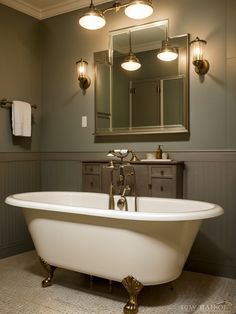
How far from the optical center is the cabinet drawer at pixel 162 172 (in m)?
2.76

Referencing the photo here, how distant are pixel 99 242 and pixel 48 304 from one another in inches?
22.2

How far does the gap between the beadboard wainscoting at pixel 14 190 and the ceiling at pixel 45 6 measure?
60.0 inches

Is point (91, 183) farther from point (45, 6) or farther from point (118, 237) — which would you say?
point (45, 6)

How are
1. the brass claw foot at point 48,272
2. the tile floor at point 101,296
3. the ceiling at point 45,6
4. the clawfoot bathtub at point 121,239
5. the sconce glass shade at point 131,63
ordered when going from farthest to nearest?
1. the ceiling at point 45,6
2. the sconce glass shade at point 131,63
3. the brass claw foot at point 48,272
4. the tile floor at point 101,296
5. the clawfoot bathtub at point 121,239

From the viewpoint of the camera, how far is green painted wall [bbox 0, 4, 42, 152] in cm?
336

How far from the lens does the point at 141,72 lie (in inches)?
122

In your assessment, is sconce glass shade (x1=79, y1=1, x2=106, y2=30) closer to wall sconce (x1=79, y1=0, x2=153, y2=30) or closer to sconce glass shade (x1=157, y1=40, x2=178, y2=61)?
wall sconce (x1=79, y1=0, x2=153, y2=30)

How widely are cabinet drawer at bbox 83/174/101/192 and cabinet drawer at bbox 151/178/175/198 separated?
560 millimetres

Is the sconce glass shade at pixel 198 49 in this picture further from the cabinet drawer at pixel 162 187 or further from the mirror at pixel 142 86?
the cabinet drawer at pixel 162 187

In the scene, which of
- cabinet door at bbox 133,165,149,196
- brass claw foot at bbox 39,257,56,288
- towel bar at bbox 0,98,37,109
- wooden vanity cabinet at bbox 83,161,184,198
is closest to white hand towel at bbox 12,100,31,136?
towel bar at bbox 0,98,37,109

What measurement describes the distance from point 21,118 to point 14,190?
743 millimetres

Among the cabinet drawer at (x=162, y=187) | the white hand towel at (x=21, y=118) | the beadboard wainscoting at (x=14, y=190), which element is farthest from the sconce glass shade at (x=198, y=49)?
the beadboard wainscoting at (x=14, y=190)

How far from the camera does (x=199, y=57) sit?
274 centimetres

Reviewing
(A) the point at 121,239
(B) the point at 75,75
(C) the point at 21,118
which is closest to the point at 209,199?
(A) the point at 121,239
